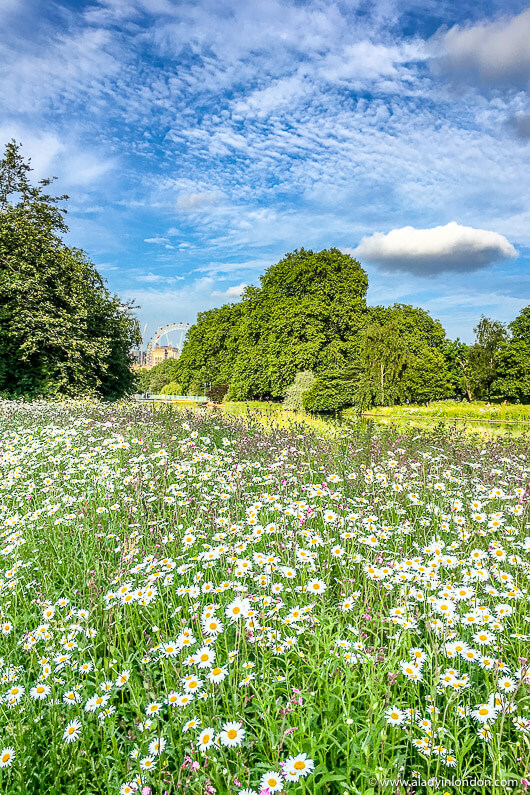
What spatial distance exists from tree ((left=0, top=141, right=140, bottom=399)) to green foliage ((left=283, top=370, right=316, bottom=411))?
12164 mm

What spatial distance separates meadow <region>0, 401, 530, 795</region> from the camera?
1886 mm

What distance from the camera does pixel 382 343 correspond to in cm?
3431

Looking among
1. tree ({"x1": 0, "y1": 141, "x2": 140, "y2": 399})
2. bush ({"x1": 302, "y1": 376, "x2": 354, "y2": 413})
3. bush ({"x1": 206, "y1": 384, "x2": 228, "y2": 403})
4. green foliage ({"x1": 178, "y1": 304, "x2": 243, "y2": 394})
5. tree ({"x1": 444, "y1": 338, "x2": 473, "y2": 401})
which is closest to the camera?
tree ({"x1": 0, "y1": 141, "x2": 140, "y2": 399})

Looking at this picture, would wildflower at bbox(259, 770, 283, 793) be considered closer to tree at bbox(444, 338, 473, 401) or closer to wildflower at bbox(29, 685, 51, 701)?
wildflower at bbox(29, 685, 51, 701)

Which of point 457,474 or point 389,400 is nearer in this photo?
point 457,474

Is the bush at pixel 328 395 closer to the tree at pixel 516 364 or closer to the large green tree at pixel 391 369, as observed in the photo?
the large green tree at pixel 391 369

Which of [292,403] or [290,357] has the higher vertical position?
[290,357]

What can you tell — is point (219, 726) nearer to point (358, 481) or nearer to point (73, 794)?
point (73, 794)

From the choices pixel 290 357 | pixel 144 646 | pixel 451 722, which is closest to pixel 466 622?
pixel 451 722

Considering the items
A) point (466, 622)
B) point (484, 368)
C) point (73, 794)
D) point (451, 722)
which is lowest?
point (73, 794)

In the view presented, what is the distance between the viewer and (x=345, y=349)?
33938mm

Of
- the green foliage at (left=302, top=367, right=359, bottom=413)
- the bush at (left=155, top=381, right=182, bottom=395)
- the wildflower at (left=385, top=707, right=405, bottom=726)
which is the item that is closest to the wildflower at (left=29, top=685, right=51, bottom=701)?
the wildflower at (left=385, top=707, right=405, bottom=726)

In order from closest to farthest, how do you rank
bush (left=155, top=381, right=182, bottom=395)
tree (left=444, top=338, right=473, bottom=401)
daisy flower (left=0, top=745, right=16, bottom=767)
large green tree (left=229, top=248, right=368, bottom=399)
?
daisy flower (left=0, top=745, right=16, bottom=767) → large green tree (left=229, top=248, right=368, bottom=399) → tree (left=444, top=338, right=473, bottom=401) → bush (left=155, top=381, right=182, bottom=395)

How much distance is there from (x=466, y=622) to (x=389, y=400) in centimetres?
3495
